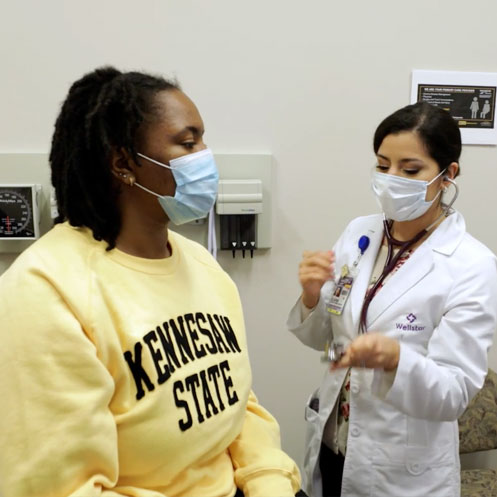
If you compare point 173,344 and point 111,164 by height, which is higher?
point 111,164

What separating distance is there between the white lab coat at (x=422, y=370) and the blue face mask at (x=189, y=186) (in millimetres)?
539

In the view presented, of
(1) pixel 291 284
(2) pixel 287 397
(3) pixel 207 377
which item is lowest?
(2) pixel 287 397

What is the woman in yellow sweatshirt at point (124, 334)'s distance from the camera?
0.75m

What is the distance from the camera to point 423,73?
179 cm

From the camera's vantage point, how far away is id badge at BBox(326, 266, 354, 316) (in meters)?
A: 1.34

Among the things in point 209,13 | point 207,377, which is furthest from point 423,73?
point 207,377

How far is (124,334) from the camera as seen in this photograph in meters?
0.85

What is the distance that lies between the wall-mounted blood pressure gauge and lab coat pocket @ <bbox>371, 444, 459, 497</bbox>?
128 centimetres

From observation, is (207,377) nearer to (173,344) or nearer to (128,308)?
(173,344)

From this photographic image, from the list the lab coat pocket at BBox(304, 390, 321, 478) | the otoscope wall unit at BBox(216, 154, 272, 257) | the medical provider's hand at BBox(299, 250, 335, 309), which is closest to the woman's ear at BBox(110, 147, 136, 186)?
the medical provider's hand at BBox(299, 250, 335, 309)

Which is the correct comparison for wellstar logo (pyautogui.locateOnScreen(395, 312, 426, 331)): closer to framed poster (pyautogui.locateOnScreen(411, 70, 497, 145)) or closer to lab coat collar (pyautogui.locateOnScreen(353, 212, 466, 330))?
lab coat collar (pyautogui.locateOnScreen(353, 212, 466, 330))

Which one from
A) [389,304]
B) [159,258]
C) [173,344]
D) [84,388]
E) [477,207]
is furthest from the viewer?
[477,207]

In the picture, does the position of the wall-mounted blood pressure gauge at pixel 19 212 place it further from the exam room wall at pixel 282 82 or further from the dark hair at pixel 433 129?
the dark hair at pixel 433 129

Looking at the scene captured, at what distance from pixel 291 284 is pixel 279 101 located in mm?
682
